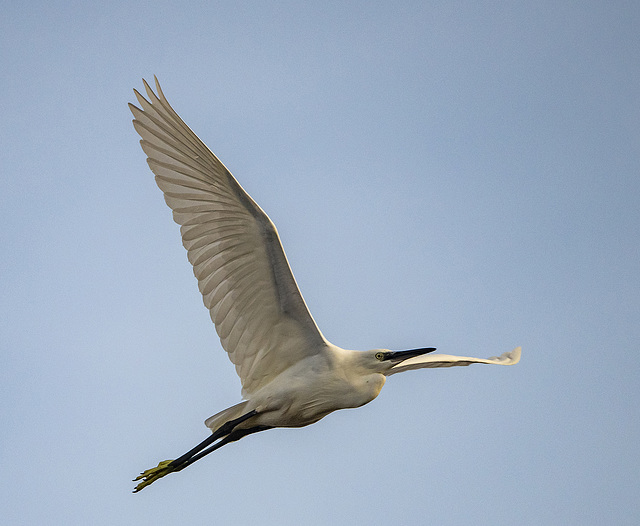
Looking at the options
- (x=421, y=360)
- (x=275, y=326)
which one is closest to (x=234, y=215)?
(x=275, y=326)

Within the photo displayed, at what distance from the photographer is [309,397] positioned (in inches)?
371

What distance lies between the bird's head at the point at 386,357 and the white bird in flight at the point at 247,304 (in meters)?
0.01

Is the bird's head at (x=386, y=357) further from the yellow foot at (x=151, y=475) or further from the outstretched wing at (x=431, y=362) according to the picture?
the yellow foot at (x=151, y=475)

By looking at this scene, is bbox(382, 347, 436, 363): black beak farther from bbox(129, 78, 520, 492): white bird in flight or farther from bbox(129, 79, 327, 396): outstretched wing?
bbox(129, 79, 327, 396): outstretched wing

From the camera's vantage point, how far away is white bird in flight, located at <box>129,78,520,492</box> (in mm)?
9250

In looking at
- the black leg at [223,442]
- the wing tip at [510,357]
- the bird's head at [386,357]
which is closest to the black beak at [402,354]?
the bird's head at [386,357]

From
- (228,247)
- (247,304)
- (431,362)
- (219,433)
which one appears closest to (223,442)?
(219,433)

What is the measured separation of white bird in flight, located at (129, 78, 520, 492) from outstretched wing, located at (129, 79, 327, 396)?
0.04 ft

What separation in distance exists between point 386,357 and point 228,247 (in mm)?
2242

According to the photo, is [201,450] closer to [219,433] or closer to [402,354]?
[219,433]

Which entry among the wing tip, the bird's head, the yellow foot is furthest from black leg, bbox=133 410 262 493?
the wing tip

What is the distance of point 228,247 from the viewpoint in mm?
9352

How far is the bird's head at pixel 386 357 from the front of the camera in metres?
9.70

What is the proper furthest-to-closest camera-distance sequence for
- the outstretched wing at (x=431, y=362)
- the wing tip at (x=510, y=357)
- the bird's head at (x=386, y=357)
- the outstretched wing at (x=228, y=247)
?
the wing tip at (x=510, y=357) → the outstretched wing at (x=431, y=362) → the bird's head at (x=386, y=357) → the outstretched wing at (x=228, y=247)
